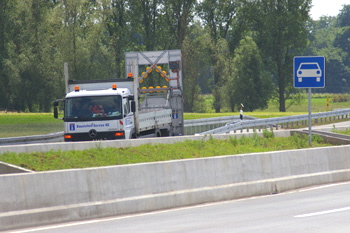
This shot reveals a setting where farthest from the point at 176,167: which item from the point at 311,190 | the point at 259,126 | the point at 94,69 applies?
the point at 94,69

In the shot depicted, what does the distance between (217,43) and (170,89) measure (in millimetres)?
60274

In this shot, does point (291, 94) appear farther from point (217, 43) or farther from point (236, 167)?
point (236, 167)

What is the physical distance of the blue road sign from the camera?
19344 mm

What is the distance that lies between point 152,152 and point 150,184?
397 cm

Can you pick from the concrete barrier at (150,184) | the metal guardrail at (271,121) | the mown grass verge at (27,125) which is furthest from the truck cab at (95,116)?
the mown grass verge at (27,125)

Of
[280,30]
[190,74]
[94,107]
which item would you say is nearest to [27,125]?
[94,107]

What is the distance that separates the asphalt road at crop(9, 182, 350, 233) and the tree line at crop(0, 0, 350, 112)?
2510 inches

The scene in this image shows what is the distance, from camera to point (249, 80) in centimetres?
8425

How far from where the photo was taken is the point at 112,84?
2534 cm

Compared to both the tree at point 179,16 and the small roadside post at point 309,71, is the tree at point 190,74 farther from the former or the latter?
the small roadside post at point 309,71

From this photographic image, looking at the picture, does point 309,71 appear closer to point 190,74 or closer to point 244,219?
point 244,219

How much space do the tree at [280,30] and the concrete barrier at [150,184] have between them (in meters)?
68.4

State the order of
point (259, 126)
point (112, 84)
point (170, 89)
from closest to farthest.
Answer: point (112, 84)
point (170, 89)
point (259, 126)

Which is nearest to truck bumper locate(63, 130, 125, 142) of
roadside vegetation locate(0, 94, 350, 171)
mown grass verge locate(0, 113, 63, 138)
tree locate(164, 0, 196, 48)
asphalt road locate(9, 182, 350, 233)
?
roadside vegetation locate(0, 94, 350, 171)
